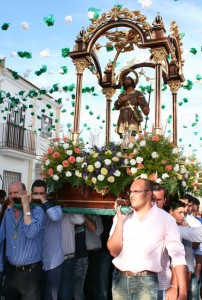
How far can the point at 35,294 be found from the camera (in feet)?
13.0

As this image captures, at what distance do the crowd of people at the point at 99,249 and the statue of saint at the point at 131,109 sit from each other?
200cm

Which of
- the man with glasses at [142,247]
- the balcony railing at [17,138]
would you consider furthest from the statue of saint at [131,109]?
the balcony railing at [17,138]

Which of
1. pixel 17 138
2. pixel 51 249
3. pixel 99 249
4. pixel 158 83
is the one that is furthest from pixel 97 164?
pixel 17 138

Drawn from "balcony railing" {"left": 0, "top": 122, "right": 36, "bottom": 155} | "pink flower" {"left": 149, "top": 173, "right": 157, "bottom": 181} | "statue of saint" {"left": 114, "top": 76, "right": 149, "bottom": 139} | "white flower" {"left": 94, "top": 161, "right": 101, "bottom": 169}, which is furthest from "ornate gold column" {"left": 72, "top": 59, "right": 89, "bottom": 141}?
"balcony railing" {"left": 0, "top": 122, "right": 36, "bottom": 155}

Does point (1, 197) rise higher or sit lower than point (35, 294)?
higher

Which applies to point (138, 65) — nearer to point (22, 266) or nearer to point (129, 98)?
point (129, 98)

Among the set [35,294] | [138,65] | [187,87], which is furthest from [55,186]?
[187,87]

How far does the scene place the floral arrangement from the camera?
4906mm

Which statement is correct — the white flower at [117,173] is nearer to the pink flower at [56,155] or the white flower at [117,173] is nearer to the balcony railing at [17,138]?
the pink flower at [56,155]

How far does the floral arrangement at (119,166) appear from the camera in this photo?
491 centimetres

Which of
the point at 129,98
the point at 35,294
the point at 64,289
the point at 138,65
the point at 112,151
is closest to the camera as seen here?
the point at 35,294

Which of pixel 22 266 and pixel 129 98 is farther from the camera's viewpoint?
pixel 129 98

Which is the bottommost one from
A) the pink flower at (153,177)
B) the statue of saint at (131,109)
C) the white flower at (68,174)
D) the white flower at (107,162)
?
the pink flower at (153,177)

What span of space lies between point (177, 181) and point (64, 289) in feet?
6.52
